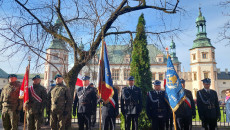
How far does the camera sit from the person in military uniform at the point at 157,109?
6.02 m

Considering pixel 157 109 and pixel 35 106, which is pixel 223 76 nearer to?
pixel 157 109

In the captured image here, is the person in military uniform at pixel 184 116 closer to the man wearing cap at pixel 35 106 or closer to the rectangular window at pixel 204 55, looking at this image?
the man wearing cap at pixel 35 106

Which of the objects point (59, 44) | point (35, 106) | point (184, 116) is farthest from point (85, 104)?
point (59, 44)

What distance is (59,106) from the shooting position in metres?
5.84

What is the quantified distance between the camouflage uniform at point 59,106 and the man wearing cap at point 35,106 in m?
0.58

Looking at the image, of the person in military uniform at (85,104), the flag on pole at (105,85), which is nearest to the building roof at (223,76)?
the person in military uniform at (85,104)

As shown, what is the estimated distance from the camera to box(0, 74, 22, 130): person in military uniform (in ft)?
21.4

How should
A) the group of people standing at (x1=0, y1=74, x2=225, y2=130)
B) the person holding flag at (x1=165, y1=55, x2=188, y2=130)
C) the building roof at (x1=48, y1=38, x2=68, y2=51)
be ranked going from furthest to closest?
the building roof at (x1=48, y1=38, x2=68, y2=51), the group of people standing at (x1=0, y1=74, x2=225, y2=130), the person holding flag at (x1=165, y1=55, x2=188, y2=130)

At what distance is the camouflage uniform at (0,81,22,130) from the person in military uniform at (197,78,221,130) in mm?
6723

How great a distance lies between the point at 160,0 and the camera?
762 cm

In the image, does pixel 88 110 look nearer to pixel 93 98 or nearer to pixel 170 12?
pixel 93 98

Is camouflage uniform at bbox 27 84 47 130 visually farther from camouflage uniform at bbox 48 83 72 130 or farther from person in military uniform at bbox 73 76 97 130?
person in military uniform at bbox 73 76 97 130

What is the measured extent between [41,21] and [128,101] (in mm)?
5030

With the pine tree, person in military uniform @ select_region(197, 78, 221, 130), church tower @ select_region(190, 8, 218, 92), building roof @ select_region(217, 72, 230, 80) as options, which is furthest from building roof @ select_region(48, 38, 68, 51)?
building roof @ select_region(217, 72, 230, 80)
